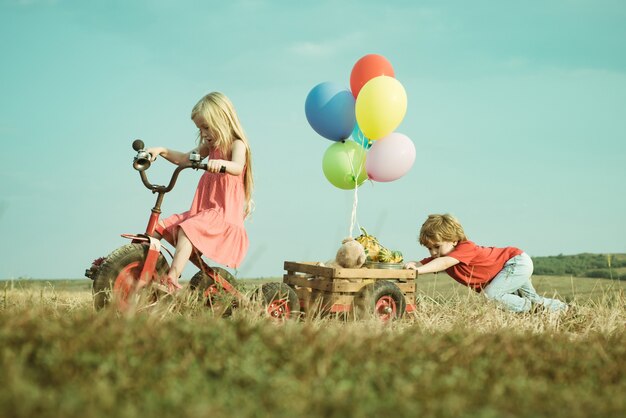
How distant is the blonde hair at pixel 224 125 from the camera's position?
18.2 ft

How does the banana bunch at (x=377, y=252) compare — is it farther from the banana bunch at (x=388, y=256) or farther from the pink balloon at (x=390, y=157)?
the pink balloon at (x=390, y=157)

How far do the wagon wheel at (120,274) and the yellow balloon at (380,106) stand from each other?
2.91m

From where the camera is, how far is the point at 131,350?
311 centimetres

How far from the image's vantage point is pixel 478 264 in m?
6.78

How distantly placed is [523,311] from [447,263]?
3.12 feet

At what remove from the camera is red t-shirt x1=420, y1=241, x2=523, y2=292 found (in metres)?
6.65

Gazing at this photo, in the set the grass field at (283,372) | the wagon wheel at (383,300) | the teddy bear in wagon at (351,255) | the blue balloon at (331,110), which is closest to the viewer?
the grass field at (283,372)

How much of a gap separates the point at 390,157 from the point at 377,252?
1.11m

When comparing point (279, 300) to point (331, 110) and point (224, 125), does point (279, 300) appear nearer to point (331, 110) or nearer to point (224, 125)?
point (224, 125)

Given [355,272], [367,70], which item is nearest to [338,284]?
[355,272]

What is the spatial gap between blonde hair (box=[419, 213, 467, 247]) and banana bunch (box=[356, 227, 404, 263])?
34 cm

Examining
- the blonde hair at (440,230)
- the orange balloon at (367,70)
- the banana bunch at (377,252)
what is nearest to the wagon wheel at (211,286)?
the banana bunch at (377,252)

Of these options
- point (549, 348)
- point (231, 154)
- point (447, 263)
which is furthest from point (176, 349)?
point (447, 263)

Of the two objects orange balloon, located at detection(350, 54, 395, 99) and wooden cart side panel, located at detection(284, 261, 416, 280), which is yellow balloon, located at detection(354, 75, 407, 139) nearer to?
orange balloon, located at detection(350, 54, 395, 99)
